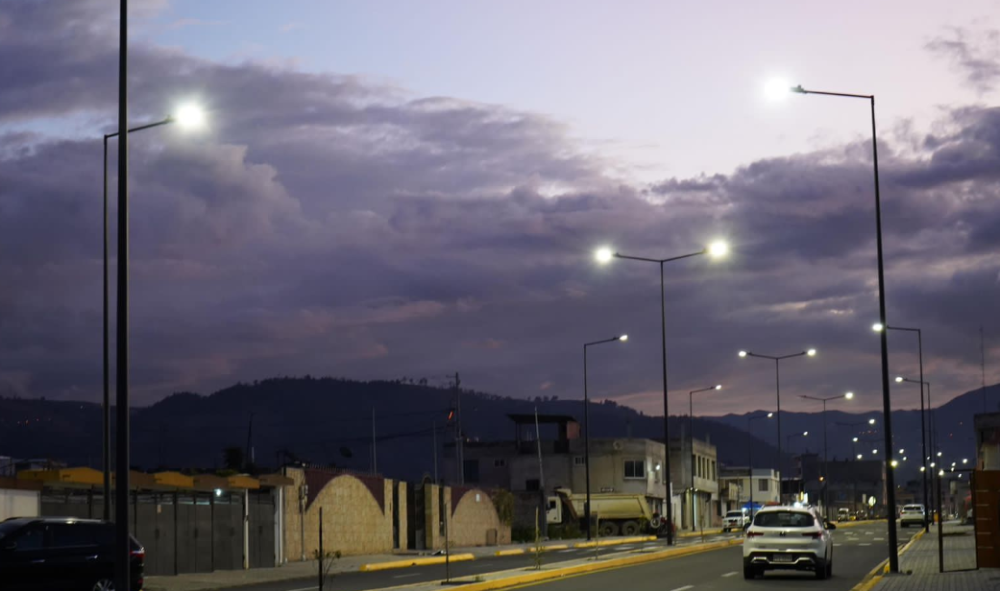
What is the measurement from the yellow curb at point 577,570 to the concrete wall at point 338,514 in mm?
12569

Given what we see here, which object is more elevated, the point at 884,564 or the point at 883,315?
the point at 883,315

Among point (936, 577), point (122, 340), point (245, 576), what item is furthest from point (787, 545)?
point (122, 340)

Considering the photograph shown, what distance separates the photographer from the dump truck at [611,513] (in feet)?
294

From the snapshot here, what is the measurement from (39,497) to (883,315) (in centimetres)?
2150

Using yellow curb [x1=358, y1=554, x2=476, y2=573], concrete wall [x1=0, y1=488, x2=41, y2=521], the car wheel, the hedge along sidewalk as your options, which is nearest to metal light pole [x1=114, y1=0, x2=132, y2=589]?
the hedge along sidewalk

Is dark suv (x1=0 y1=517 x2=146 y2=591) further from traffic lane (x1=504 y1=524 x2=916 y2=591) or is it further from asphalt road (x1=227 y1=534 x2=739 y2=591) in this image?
traffic lane (x1=504 y1=524 x2=916 y2=591)

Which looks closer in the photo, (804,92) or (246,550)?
(804,92)

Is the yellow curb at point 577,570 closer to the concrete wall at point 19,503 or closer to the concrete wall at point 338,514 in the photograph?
the concrete wall at point 19,503

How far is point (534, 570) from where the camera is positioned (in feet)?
104

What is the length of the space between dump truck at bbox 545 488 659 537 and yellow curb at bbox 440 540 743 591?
40.2 meters

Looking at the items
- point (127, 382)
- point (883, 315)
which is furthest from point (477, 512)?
point (127, 382)

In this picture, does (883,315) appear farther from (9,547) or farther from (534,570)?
(9,547)

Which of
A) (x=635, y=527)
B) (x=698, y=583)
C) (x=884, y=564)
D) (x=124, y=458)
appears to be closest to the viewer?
(x=124, y=458)

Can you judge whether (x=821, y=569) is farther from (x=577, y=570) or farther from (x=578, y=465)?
(x=578, y=465)
